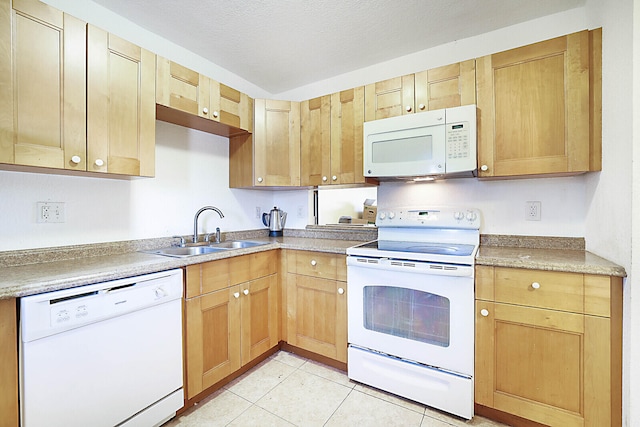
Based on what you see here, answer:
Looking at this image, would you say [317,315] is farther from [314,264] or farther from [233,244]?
[233,244]

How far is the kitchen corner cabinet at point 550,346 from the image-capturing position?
4.09 ft

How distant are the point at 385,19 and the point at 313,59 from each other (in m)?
0.71

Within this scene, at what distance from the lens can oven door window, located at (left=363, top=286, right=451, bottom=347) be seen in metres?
1.58

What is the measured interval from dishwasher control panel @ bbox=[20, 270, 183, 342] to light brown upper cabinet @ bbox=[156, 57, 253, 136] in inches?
43.5

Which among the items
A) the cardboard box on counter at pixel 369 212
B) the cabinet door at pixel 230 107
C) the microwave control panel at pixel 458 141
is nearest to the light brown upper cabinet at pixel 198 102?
the cabinet door at pixel 230 107

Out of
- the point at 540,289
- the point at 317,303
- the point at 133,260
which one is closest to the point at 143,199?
the point at 133,260

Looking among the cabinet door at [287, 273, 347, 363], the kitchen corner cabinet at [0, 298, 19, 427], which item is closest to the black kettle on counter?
the cabinet door at [287, 273, 347, 363]

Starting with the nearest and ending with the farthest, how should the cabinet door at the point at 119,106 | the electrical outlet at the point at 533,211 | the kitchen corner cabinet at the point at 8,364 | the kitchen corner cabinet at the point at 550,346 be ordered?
the kitchen corner cabinet at the point at 8,364 → the kitchen corner cabinet at the point at 550,346 → the cabinet door at the point at 119,106 → the electrical outlet at the point at 533,211

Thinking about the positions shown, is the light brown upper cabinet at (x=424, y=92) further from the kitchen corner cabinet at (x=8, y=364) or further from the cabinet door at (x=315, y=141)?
the kitchen corner cabinet at (x=8, y=364)

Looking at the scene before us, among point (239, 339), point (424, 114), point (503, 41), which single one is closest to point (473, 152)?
point (424, 114)

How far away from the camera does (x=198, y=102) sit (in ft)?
6.25

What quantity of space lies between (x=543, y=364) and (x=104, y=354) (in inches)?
83.8

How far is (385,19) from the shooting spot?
Result: 182 cm

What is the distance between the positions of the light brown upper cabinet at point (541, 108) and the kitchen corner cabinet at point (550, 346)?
2.21ft
